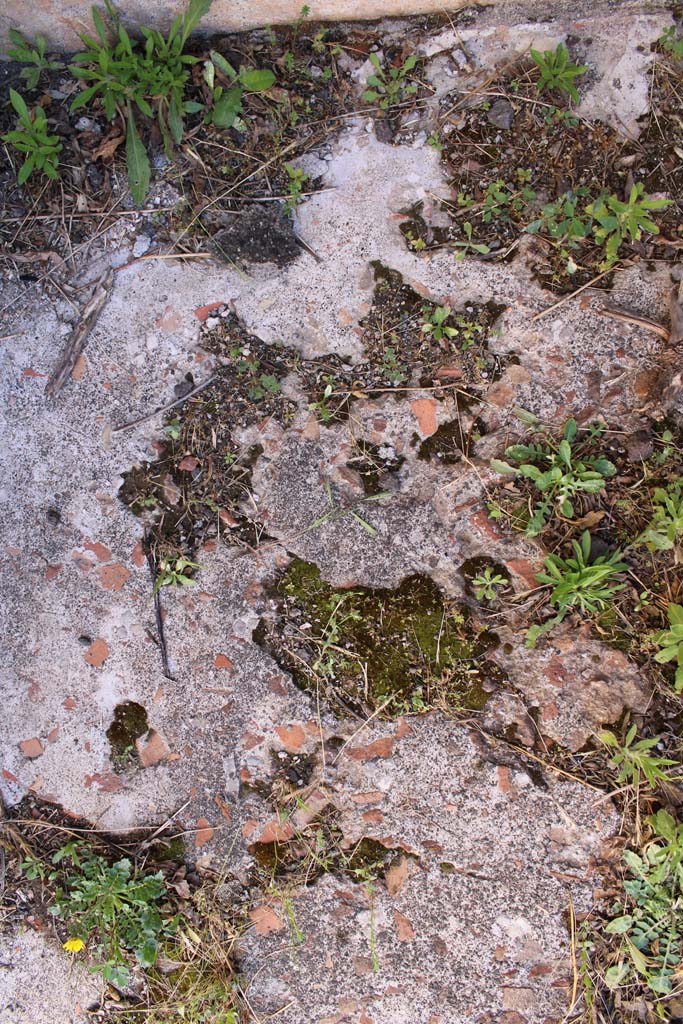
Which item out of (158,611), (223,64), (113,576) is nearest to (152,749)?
(158,611)

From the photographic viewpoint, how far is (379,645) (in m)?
2.34

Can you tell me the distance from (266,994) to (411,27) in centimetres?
364

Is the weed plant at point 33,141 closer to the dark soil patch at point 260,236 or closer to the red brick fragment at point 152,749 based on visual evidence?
the dark soil patch at point 260,236

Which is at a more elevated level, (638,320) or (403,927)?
(638,320)

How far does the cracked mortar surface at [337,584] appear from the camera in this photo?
7.54 ft

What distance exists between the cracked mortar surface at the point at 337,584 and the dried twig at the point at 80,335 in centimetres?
4

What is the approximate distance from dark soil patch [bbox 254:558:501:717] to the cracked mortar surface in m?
0.06

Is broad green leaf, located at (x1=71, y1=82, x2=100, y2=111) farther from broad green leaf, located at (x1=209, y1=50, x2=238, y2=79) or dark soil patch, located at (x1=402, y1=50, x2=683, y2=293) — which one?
dark soil patch, located at (x1=402, y1=50, x2=683, y2=293)

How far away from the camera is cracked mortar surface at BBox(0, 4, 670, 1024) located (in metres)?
2.30

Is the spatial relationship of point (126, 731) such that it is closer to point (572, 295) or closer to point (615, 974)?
point (615, 974)

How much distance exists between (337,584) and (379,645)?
0.27 m

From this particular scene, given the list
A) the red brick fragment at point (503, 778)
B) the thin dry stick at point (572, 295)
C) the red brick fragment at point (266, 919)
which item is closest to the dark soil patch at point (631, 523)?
the thin dry stick at point (572, 295)

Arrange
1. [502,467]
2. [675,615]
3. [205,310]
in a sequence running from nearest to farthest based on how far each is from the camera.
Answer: [675,615]
[502,467]
[205,310]

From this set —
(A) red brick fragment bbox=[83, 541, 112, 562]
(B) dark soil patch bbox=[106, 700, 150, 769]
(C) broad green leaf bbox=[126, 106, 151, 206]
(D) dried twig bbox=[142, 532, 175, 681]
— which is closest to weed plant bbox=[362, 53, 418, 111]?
(C) broad green leaf bbox=[126, 106, 151, 206]
